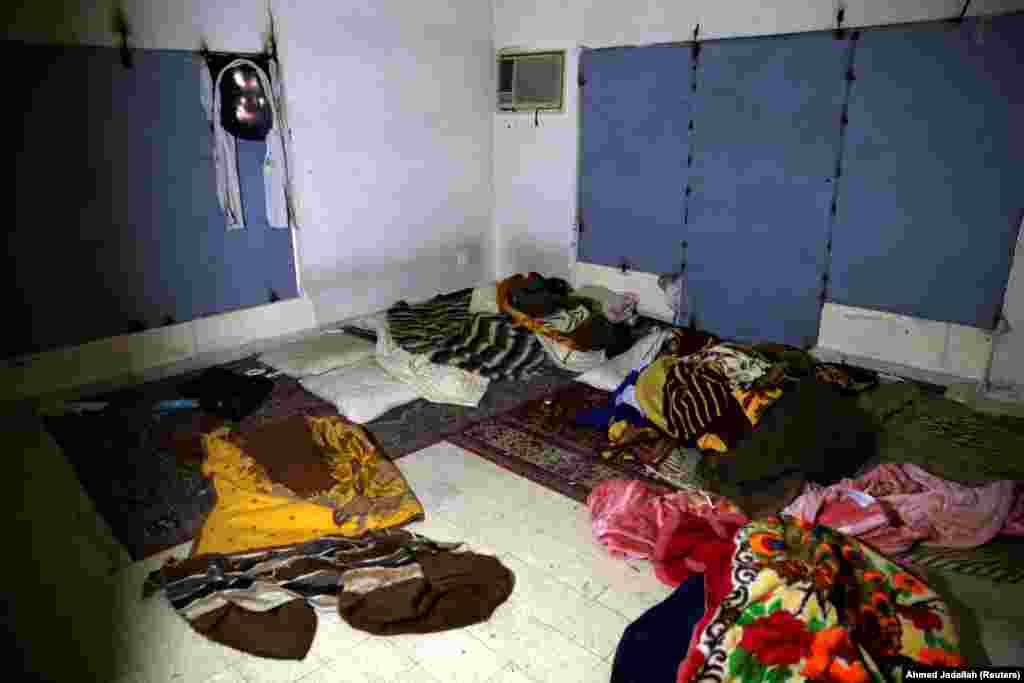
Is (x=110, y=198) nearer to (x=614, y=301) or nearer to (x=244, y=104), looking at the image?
(x=244, y=104)

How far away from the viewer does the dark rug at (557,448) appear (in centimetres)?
284

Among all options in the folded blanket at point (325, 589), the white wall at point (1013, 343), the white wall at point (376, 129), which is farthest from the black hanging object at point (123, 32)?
the white wall at point (1013, 343)

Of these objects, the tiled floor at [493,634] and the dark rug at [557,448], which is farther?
the dark rug at [557,448]

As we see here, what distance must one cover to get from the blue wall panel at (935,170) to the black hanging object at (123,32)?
374cm

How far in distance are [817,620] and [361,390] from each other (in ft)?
8.37

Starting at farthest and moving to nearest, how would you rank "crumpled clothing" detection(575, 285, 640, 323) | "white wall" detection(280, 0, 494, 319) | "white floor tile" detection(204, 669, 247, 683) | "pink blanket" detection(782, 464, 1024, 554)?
"crumpled clothing" detection(575, 285, 640, 323), "white wall" detection(280, 0, 494, 319), "pink blanket" detection(782, 464, 1024, 554), "white floor tile" detection(204, 669, 247, 683)

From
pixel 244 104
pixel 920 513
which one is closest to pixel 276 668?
pixel 920 513

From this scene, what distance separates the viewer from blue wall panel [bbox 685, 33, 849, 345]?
3.78 metres

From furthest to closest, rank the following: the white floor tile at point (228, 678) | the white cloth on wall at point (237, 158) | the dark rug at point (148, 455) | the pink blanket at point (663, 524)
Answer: the white cloth on wall at point (237, 158) → the dark rug at point (148, 455) → the pink blanket at point (663, 524) → the white floor tile at point (228, 678)

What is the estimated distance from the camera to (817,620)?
1487 millimetres

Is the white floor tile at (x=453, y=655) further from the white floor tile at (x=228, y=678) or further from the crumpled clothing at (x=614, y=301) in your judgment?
the crumpled clothing at (x=614, y=301)

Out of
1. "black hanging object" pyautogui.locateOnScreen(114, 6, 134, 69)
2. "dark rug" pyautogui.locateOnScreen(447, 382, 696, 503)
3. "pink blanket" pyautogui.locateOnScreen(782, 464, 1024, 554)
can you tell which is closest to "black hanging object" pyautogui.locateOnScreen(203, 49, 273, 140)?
"black hanging object" pyautogui.locateOnScreen(114, 6, 134, 69)

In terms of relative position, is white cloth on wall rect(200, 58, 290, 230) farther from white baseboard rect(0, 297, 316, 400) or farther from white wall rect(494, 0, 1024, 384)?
white wall rect(494, 0, 1024, 384)

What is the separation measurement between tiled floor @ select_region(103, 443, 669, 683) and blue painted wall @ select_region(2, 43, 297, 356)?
1918 mm
